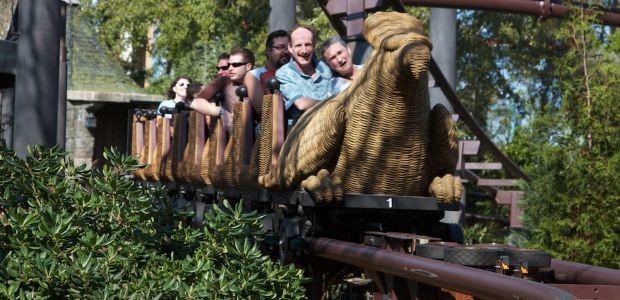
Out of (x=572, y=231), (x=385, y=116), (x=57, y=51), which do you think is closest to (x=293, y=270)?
(x=385, y=116)

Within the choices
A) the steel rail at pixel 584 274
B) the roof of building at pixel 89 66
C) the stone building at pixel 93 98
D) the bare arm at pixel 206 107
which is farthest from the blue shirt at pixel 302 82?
the roof of building at pixel 89 66

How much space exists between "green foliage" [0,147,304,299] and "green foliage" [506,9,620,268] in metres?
4.09

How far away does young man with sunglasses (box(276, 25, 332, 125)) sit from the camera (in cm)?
665

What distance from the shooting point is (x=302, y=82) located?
22.0 feet

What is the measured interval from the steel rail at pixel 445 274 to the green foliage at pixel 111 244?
262 mm

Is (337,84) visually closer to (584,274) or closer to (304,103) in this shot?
(304,103)

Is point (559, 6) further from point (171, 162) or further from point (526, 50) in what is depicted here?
point (526, 50)

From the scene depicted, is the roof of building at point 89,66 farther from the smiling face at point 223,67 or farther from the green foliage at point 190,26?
the smiling face at point 223,67

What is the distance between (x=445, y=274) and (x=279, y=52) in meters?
4.09

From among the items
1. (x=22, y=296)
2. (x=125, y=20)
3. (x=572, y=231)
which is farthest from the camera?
(x=125, y=20)

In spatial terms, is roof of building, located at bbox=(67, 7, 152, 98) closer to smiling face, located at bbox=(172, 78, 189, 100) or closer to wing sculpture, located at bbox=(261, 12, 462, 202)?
smiling face, located at bbox=(172, 78, 189, 100)

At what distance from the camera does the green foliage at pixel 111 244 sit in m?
4.34

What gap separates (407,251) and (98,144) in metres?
14.3

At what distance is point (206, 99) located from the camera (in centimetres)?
816
